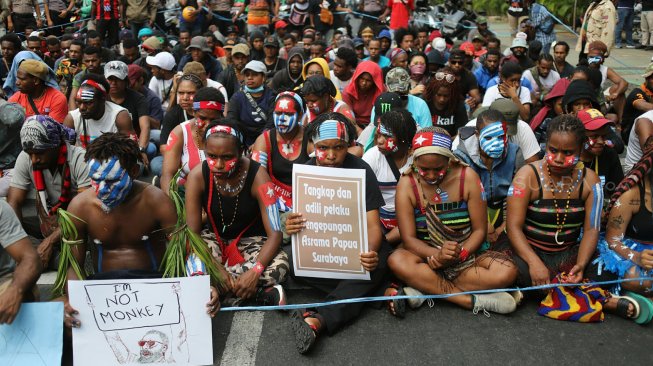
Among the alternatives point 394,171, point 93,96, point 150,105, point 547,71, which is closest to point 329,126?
point 394,171

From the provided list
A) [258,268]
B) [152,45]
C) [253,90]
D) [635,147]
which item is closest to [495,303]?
[258,268]

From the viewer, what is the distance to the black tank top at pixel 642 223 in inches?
173

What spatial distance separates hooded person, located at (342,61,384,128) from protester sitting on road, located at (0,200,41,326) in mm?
4577

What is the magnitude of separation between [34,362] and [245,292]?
135 centimetres

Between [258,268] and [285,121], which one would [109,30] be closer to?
[285,121]

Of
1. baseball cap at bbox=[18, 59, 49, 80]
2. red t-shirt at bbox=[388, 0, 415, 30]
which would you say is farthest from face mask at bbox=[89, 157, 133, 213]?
red t-shirt at bbox=[388, 0, 415, 30]

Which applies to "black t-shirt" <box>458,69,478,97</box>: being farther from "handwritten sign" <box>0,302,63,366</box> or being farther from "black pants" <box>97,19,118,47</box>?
"black pants" <box>97,19,118,47</box>

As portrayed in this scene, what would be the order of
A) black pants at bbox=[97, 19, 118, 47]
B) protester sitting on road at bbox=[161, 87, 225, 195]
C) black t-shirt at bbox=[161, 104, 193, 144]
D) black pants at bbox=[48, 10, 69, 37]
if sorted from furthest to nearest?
black pants at bbox=[48, 10, 69, 37]
black pants at bbox=[97, 19, 118, 47]
black t-shirt at bbox=[161, 104, 193, 144]
protester sitting on road at bbox=[161, 87, 225, 195]

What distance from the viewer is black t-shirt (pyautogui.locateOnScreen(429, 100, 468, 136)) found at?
7082mm

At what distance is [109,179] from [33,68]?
13.5ft

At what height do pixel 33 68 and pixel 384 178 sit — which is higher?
pixel 33 68

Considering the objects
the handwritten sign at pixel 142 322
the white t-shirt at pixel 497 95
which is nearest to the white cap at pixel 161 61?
the white t-shirt at pixel 497 95

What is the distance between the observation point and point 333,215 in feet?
13.9

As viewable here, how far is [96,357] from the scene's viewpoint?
11.9ft
